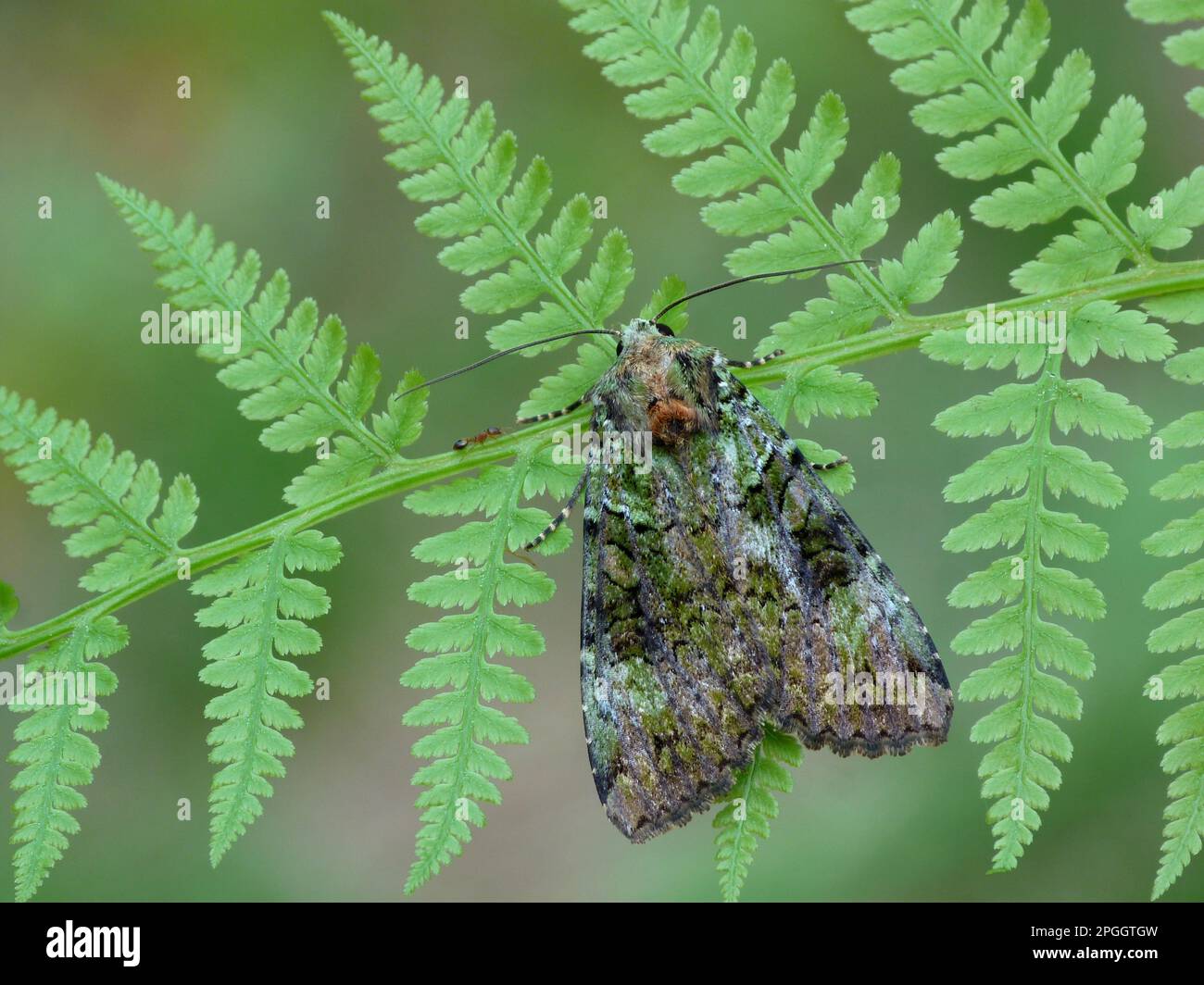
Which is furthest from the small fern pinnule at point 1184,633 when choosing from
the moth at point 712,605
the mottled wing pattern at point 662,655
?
the mottled wing pattern at point 662,655

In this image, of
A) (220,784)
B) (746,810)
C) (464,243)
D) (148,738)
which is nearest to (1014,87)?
(464,243)

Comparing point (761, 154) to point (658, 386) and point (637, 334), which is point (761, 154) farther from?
point (658, 386)

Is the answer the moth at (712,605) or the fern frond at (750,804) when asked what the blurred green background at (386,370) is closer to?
the moth at (712,605)

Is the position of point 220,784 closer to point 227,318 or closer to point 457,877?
point 227,318

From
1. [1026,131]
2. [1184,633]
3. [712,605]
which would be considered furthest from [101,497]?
[1184,633]

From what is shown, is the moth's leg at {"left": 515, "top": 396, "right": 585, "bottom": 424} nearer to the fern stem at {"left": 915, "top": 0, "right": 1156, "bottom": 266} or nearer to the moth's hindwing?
the moth's hindwing
